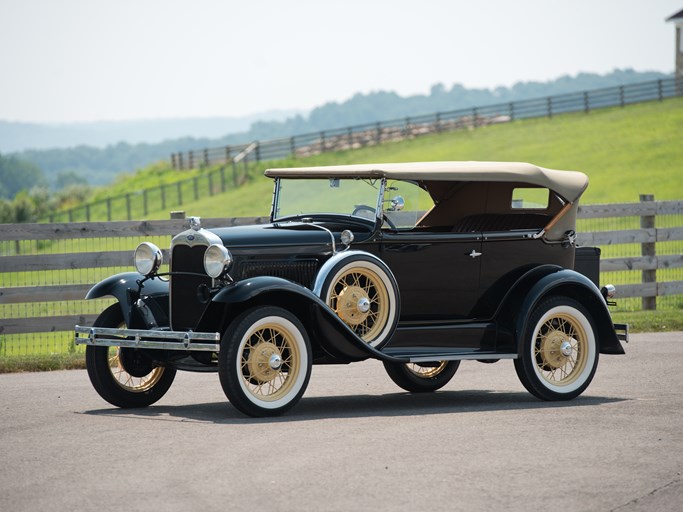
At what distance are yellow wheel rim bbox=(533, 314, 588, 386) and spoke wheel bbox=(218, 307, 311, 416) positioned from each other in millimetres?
2102

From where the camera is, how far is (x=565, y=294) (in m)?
9.49

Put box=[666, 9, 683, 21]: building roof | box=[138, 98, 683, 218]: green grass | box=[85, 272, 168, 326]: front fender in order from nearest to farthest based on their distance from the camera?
box=[85, 272, 168, 326]: front fender
box=[138, 98, 683, 218]: green grass
box=[666, 9, 683, 21]: building roof

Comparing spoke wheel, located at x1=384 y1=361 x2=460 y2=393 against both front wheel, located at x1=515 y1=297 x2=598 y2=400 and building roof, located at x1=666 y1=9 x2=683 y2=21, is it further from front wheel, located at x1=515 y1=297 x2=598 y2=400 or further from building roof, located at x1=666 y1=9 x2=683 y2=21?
building roof, located at x1=666 y1=9 x2=683 y2=21

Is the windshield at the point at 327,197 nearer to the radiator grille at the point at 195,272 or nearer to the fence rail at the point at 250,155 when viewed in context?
the radiator grille at the point at 195,272

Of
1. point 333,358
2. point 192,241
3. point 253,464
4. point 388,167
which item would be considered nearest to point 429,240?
point 388,167

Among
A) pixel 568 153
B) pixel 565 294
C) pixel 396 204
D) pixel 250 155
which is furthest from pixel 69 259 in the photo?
pixel 250 155

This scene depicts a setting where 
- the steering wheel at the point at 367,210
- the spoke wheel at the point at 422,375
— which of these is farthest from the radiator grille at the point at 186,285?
the spoke wheel at the point at 422,375

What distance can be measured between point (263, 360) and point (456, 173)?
2.35m

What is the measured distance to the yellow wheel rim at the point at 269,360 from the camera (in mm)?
8133

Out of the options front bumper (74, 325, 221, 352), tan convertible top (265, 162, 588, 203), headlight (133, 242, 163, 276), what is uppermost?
tan convertible top (265, 162, 588, 203)

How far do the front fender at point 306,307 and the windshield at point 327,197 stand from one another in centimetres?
113

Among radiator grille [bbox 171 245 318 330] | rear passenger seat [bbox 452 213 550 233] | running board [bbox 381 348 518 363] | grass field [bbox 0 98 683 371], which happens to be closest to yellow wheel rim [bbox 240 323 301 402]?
radiator grille [bbox 171 245 318 330]

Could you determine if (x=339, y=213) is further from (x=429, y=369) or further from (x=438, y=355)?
(x=429, y=369)

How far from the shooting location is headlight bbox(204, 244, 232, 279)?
8.37 m
